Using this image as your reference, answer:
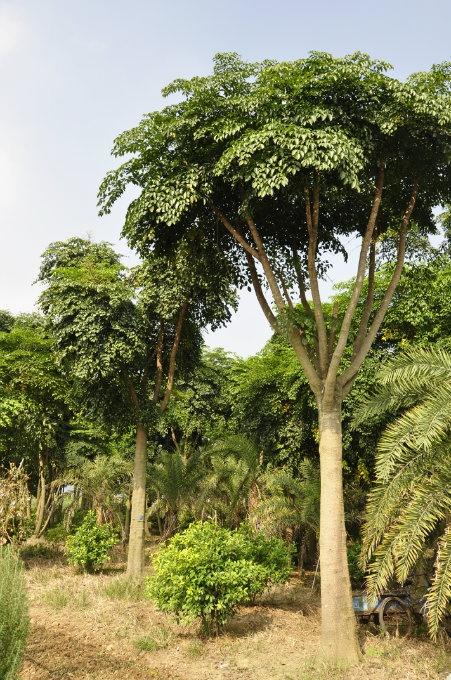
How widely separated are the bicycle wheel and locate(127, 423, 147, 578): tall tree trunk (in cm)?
672

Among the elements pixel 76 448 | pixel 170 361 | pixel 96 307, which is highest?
pixel 96 307

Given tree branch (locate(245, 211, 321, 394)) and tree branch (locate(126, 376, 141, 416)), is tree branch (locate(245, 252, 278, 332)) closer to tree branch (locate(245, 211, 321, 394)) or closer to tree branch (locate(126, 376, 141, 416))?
tree branch (locate(245, 211, 321, 394))

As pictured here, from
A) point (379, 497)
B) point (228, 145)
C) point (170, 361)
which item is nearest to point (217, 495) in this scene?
point (170, 361)

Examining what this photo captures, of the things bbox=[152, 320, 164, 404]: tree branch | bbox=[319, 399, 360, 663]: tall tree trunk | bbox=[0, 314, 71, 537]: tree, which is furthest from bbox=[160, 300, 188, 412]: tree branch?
bbox=[319, 399, 360, 663]: tall tree trunk

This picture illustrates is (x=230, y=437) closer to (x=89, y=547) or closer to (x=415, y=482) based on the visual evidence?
(x=89, y=547)

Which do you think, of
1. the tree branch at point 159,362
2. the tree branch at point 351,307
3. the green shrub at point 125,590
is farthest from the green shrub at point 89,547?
the tree branch at point 351,307

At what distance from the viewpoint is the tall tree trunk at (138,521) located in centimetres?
1482

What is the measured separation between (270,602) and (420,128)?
1066 centimetres

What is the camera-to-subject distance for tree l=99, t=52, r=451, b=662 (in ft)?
29.5

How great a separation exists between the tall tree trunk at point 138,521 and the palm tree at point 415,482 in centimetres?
764

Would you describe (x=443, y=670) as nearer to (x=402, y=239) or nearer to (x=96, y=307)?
(x=402, y=239)

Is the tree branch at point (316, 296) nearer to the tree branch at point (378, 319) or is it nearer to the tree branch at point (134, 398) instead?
the tree branch at point (378, 319)

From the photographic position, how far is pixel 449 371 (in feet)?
28.3

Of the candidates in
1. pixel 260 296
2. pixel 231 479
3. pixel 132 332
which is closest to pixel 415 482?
pixel 260 296
